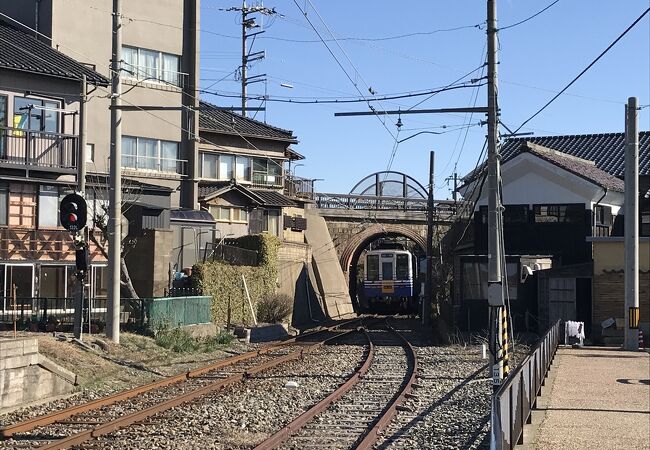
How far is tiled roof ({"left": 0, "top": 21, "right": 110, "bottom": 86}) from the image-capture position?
81.9 ft

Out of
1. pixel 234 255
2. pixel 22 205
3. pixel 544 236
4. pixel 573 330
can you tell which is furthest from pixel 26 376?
Answer: pixel 544 236

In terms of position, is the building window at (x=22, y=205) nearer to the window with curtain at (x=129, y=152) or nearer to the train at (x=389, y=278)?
the window with curtain at (x=129, y=152)

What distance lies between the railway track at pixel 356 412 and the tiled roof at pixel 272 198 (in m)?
21.1

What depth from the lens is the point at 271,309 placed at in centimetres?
3123

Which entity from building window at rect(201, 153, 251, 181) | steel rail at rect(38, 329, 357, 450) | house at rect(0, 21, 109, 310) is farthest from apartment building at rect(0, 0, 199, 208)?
steel rail at rect(38, 329, 357, 450)

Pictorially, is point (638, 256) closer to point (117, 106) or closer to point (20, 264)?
point (117, 106)

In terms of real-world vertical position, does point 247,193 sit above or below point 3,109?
below

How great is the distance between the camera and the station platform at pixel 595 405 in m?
10.0

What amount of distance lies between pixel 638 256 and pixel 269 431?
53.5ft

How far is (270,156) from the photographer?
1686 inches

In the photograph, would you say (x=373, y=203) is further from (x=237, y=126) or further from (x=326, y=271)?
(x=237, y=126)

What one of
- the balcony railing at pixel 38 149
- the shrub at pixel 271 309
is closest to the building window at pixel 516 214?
the shrub at pixel 271 309

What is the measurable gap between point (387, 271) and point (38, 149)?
2432 centimetres

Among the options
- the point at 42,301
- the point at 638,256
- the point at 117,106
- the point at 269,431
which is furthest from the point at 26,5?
the point at 269,431
